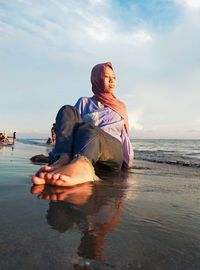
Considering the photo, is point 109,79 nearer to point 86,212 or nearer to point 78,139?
point 78,139

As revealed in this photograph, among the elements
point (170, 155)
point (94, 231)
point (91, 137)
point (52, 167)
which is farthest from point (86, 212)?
point (170, 155)

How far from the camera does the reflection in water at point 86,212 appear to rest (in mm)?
948

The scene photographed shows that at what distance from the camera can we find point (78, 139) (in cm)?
Result: 255

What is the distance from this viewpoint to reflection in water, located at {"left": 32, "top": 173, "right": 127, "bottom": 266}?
948 millimetres

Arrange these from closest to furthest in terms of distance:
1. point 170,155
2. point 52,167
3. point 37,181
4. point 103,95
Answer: point 37,181 < point 52,167 < point 103,95 < point 170,155

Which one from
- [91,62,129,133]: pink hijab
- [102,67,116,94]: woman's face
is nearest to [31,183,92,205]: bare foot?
[91,62,129,133]: pink hijab

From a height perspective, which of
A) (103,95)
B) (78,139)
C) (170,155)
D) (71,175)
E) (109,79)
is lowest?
(170,155)

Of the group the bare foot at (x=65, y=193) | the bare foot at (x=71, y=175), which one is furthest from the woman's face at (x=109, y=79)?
the bare foot at (x=65, y=193)

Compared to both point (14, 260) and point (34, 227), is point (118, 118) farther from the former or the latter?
point (14, 260)

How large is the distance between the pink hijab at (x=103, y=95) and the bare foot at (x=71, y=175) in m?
1.25

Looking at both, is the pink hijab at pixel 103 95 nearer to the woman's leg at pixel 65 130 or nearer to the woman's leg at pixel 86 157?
the woman's leg at pixel 86 157

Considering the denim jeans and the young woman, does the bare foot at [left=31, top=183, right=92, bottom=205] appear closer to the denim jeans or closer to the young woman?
the young woman

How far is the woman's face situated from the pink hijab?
3 centimetres

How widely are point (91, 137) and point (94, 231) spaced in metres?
1.50
